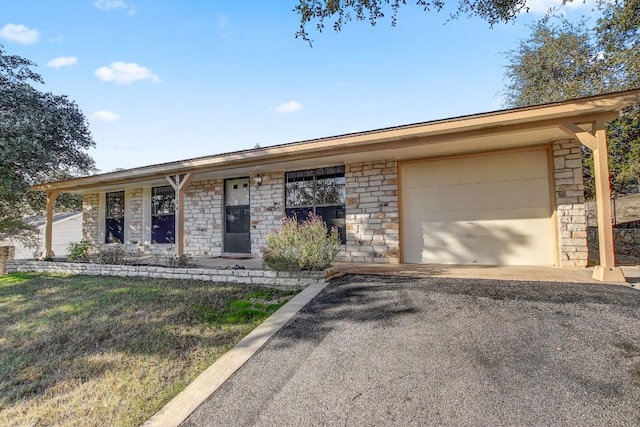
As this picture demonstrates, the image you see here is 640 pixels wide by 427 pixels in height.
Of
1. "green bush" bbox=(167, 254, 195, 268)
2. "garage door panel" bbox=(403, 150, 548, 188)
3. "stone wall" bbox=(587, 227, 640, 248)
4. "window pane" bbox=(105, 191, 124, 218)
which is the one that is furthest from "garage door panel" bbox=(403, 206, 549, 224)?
"window pane" bbox=(105, 191, 124, 218)

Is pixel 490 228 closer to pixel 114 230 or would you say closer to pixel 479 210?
pixel 479 210

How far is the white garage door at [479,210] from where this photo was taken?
5.96 metres

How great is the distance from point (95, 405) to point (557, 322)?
13.0 feet

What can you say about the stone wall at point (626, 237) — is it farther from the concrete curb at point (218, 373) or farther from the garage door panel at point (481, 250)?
the concrete curb at point (218, 373)

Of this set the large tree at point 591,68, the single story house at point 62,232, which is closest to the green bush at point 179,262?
the single story house at point 62,232

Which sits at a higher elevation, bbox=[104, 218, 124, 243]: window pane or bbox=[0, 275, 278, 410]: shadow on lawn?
bbox=[104, 218, 124, 243]: window pane

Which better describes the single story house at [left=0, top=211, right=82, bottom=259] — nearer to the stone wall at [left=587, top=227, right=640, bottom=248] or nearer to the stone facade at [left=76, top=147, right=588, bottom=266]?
the stone facade at [left=76, top=147, right=588, bottom=266]

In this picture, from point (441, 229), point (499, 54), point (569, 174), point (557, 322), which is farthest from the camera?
point (499, 54)

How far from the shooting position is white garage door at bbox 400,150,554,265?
19.6ft

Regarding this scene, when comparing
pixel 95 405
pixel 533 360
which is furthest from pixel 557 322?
pixel 95 405

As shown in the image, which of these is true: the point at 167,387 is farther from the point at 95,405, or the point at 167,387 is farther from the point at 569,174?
the point at 569,174

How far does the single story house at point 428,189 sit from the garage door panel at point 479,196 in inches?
0.7

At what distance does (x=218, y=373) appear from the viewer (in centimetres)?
261

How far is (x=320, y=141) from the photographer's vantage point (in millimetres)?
5699
